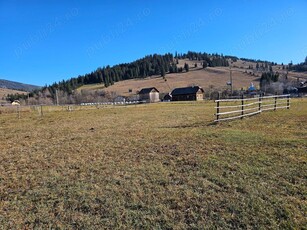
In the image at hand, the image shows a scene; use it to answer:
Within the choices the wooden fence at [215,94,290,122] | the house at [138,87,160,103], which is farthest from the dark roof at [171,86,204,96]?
the wooden fence at [215,94,290,122]

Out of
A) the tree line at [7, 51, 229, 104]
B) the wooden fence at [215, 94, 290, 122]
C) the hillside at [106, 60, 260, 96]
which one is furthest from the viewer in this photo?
the tree line at [7, 51, 229, 104]

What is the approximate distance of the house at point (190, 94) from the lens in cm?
8056

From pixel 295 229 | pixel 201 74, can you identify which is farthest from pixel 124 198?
pixel 201 74

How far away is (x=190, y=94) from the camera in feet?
268

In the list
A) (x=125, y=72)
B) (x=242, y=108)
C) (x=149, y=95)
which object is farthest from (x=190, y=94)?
(x=125, y=72)

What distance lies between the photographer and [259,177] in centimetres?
500

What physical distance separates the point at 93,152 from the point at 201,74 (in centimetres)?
14036

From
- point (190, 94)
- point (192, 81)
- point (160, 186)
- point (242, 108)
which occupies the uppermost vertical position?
point (192, 81)

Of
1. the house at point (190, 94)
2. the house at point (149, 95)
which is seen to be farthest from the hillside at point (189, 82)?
the house at point (190, 94)

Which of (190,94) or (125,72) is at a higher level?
(125,72)

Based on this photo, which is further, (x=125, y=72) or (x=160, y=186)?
(x=125, y=72)

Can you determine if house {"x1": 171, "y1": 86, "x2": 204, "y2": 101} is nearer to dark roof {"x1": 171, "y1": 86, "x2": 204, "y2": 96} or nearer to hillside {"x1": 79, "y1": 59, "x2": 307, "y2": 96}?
dark roof {"x1": 171, "y1": 86, "x2": 204, "y2": 96}

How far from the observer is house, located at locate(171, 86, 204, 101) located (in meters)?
80.6

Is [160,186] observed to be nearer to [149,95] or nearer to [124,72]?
[149,95]
